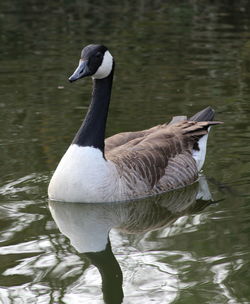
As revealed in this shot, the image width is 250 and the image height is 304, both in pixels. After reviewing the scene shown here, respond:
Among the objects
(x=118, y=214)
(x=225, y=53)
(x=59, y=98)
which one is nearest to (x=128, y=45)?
(x=225, y=53)

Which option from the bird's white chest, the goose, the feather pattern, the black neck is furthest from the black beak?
the feather pattern

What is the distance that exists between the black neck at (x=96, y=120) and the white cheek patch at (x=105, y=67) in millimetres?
83

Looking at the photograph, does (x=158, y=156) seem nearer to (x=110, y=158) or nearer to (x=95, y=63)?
(x=110, y=158)

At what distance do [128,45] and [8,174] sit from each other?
27.6ft

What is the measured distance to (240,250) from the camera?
24.1 ft

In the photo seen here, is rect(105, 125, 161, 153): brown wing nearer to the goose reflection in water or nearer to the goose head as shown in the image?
the goose reflection in water

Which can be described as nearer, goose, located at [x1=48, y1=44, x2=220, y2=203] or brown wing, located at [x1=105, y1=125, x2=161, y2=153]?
goose, located at [x1=48, y1=44, x2=220, y2=203]

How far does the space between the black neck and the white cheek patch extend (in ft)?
0.27

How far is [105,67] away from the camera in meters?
8.69

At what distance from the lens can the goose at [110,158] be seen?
852 centimetres

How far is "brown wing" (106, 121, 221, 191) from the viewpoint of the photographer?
29.4 feet

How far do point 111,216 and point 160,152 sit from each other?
3.88ft

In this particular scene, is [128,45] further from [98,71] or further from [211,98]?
[98,71]

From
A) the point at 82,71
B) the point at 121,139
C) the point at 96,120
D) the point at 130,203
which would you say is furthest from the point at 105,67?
the point at 130,203
